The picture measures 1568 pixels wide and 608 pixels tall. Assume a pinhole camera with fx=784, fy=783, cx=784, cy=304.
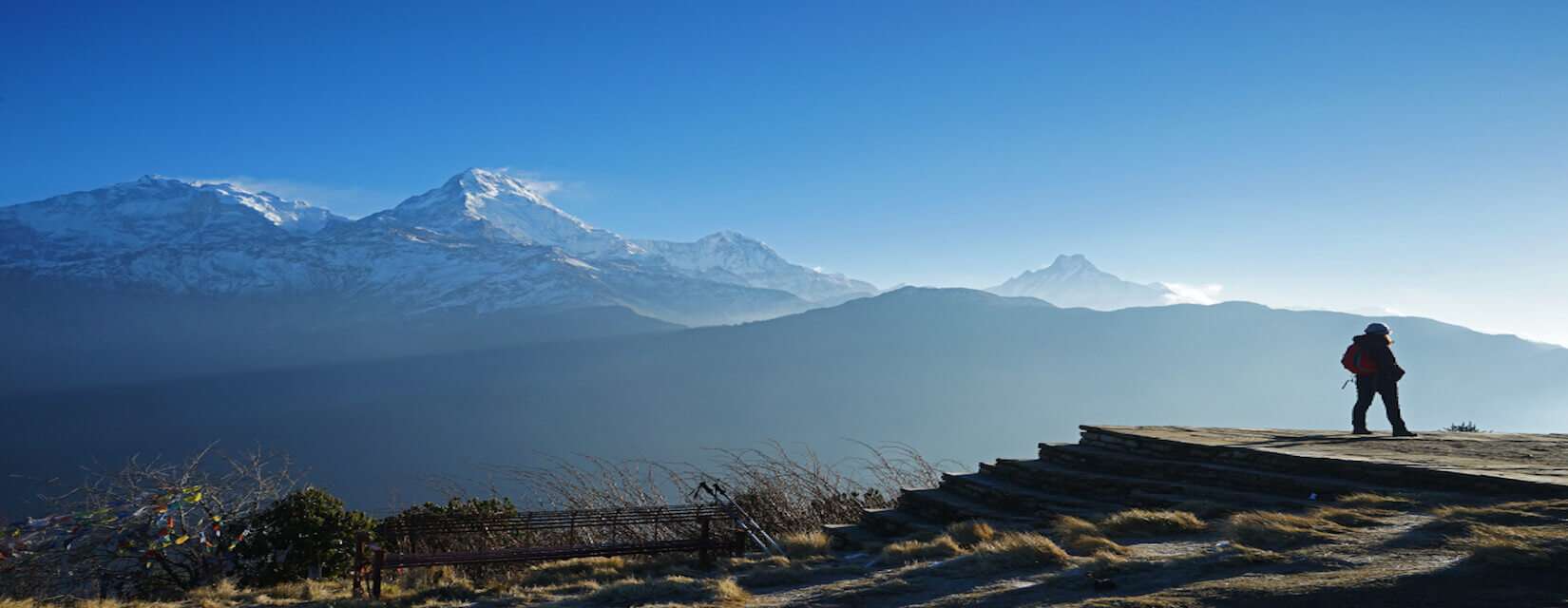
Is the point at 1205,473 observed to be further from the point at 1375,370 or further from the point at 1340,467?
the point at 1375,370

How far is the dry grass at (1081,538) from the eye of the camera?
21.1ft

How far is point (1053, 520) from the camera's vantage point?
8305 millimetres

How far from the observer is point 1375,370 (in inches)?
461

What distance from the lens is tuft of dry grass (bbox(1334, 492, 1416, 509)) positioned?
23.0 ft

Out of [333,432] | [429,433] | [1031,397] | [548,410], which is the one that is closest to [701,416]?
[548,410]

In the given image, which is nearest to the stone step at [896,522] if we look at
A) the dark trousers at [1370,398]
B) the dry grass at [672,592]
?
the dry grass at [672,592]

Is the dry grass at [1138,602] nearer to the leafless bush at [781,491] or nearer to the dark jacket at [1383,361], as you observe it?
the leafless bush at [781,491]

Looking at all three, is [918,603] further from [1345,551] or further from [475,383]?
[475,383]

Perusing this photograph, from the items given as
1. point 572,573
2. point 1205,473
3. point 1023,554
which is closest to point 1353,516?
point 1205,473

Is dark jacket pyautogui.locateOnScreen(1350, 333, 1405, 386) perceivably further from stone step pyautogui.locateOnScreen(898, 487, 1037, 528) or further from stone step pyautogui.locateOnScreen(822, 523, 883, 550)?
stone step pyautogui.locateOnScreen(822, 523, 883, 550)

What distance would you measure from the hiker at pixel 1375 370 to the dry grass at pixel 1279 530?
6228mm

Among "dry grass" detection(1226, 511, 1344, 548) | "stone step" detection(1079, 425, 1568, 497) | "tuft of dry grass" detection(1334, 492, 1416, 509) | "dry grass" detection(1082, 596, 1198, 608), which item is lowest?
"dry grass" detection(1082, 596, 1198, 608)

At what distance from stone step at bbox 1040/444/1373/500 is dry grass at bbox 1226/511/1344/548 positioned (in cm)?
160

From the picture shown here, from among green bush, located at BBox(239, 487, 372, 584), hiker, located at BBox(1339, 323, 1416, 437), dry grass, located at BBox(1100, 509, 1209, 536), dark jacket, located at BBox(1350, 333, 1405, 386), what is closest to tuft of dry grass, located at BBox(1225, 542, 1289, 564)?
dry grass, located at BBox(1100, 509, 1209, 536)
